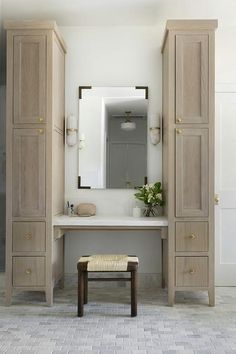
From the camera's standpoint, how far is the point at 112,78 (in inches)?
174

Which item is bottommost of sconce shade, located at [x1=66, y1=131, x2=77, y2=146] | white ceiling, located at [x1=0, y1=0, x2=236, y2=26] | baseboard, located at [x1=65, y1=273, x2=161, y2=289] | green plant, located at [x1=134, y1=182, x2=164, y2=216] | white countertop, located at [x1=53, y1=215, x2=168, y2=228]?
baseboard, located at [x1=65, y1=273, x2=161, y2=289]

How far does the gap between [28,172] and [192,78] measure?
1611mm

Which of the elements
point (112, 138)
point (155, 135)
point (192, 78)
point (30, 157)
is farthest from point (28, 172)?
point (192, 78)

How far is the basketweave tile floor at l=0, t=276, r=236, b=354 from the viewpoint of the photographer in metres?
2.79

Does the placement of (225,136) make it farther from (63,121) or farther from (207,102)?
(63,121)

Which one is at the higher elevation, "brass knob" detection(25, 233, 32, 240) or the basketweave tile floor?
"brass knob" detection(25, 233, 32, 240)

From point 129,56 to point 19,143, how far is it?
152 centimetres

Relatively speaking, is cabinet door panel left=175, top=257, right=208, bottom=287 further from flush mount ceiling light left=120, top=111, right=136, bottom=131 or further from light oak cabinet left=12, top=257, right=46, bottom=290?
flush mount ceiling light left=120, top=111, right=136, bottom=131

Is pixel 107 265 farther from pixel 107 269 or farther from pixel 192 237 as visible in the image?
pixel 192 237

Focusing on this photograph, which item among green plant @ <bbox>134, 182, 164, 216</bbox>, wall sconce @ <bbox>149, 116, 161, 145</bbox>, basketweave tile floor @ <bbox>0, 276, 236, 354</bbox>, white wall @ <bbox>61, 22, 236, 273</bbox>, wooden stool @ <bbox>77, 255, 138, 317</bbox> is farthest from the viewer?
white wall @ <bbox>61, 22, 236, 273</bbox>

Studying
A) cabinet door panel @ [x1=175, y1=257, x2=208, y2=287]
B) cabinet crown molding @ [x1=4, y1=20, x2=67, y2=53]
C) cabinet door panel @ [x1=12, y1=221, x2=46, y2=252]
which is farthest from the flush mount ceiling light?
cabinet door panel @ [x1=175, y1=257, x2=208, y2=287]

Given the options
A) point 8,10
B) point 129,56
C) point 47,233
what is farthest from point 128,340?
point 8,10

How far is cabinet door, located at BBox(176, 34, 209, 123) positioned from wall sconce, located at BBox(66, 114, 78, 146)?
114 cm

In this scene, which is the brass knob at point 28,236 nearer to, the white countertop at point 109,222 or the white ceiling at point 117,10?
the white countertop at point 109,222
